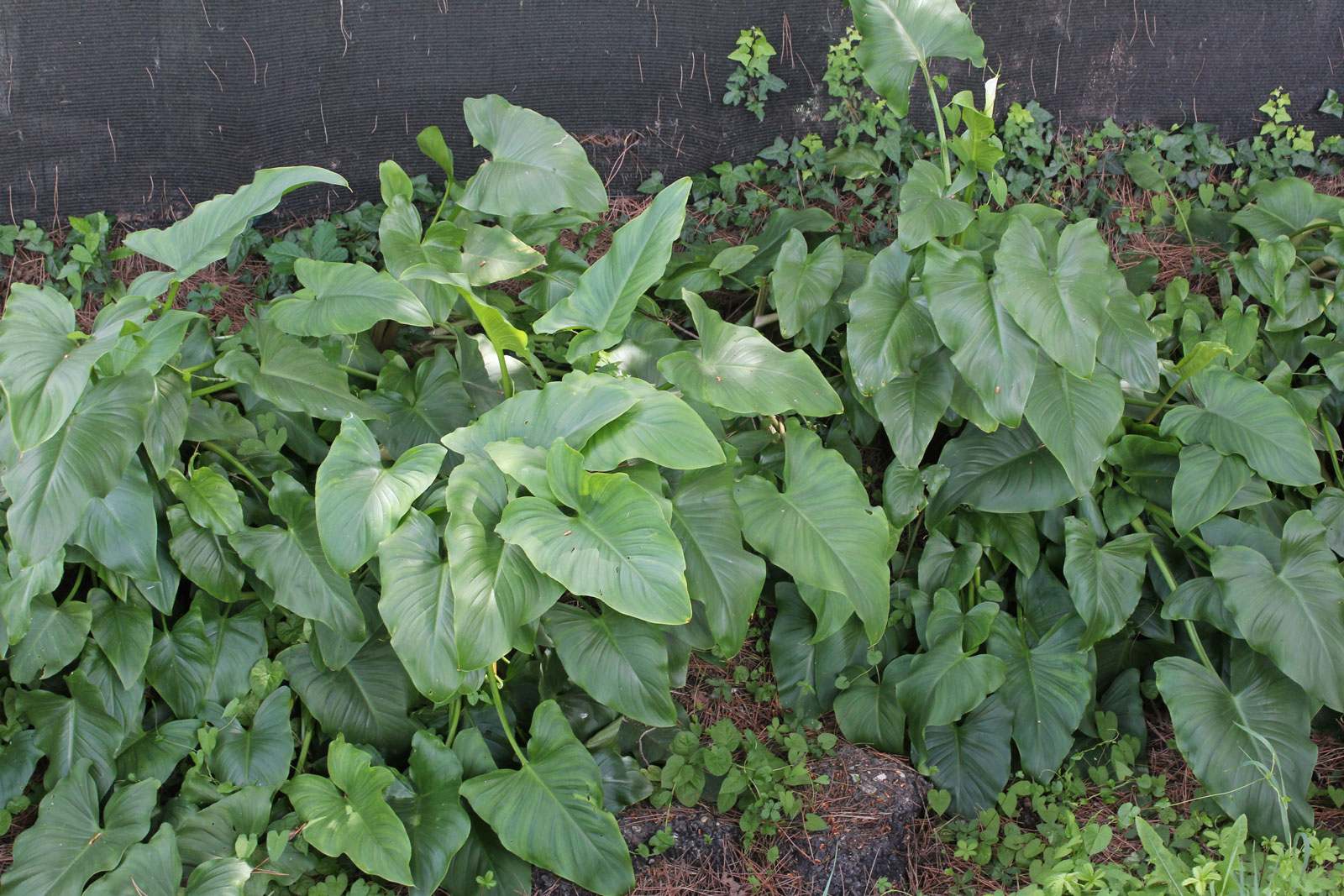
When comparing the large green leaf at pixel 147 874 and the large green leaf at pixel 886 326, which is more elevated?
Answer: the large green leaf at pixel 886 326

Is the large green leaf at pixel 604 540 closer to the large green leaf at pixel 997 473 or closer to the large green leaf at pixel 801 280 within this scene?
the large green leaf at pixel 801 280

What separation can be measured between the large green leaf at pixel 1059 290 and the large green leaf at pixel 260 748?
5.90ft

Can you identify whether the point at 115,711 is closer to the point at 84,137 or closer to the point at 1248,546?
the point at 84,137

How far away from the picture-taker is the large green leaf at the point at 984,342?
201cm

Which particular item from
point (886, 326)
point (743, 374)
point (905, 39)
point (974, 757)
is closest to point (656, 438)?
point (743, 374)

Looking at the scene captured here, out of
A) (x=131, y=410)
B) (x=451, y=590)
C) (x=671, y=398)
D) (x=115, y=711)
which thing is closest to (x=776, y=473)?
(x=671, y=398)

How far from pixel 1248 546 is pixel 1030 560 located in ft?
1.69

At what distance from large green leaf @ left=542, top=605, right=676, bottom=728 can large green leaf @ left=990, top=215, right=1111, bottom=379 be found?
1058 millimetres

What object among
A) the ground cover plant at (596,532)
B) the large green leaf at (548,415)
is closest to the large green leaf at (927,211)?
the ground cover plant at (596,532)

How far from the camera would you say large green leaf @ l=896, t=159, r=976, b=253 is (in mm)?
2139

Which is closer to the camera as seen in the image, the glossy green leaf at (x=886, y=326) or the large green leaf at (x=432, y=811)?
the large green leaf at (x=432, y=811)

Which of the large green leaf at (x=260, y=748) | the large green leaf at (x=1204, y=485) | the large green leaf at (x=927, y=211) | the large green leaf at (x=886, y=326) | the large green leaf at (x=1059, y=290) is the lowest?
the large green leaf at (x=260, y=748)

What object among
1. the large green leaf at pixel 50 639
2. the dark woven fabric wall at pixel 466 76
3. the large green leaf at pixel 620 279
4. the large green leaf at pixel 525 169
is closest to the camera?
the large green leaf at pixel 50 639

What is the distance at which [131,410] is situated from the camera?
67.2 inches
